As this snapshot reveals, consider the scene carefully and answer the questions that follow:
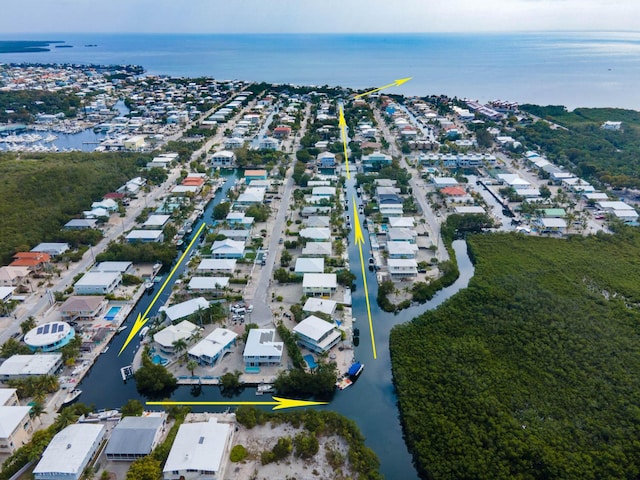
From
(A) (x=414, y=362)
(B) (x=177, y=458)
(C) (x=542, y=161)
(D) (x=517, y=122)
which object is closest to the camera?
(B) (x=177, y=458)

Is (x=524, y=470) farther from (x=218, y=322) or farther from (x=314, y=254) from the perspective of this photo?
(x=314, y=254)

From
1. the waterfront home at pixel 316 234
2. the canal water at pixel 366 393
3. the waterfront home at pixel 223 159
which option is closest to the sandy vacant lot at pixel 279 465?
the canal water at pixel 366 393

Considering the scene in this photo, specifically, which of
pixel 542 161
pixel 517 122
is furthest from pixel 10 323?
pixel 517 122

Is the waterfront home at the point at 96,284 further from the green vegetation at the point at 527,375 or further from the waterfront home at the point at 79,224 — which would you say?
the green vegetation at the point at 527,375

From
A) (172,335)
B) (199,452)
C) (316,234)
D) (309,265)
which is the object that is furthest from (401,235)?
(199,452)

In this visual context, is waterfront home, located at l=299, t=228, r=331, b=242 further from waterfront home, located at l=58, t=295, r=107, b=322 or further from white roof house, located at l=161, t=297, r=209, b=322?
waterfront home, located at l=58, t=295, r=107, b=322

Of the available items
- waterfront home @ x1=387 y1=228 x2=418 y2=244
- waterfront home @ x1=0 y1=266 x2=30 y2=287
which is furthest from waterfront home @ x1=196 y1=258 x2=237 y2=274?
waterfront home @ x1=387 y1=228 x2=418 y2=244
